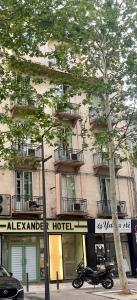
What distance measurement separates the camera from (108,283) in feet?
62.2

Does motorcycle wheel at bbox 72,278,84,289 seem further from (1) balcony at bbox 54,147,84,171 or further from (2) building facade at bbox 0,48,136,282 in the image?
(1) balcony at bbox 54,147,84,171

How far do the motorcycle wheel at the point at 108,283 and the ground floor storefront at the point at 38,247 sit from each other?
5098 mm

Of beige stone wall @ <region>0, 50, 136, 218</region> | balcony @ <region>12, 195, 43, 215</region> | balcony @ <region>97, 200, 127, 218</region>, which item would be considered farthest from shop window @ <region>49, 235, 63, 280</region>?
balcony @ <region>97, 200, 127, 218</region>

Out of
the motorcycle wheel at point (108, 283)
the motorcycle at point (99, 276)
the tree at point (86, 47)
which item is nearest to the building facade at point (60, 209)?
the tree at point (86, 47)

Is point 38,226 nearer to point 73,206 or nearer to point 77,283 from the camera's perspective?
point 73,206

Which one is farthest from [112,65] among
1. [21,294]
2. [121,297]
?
[21,294]

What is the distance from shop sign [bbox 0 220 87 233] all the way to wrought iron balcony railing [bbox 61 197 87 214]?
751 mm

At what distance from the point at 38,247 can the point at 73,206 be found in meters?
3.40

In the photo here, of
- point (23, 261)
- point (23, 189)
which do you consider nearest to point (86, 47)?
point (23, 189)

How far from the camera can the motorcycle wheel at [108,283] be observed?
1891 centimetres

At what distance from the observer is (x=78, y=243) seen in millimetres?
25312

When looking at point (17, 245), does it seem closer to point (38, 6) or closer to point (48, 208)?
point (48, 208)

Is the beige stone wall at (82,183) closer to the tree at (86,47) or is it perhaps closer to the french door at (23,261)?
the french door at (23,261)

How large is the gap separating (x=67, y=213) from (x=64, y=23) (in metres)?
12.1
